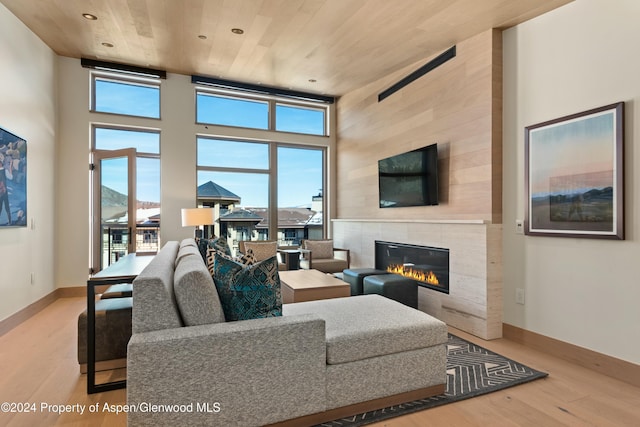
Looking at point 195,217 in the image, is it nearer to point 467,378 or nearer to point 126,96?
point 126,96

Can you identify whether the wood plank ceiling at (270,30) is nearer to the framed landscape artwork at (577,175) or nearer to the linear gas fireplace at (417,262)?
the framed landscape artwork at (577,175)

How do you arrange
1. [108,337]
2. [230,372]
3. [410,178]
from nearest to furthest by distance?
1. [230,372]
2. [108,337]
3. [410,178]

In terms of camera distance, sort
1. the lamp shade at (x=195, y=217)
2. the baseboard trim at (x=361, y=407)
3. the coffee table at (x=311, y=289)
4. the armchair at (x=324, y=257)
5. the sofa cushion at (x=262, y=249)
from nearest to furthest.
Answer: the baseboard trim at (x=361, y=407) → the coffee table at (x=311, y=289) → the lamp shade at (x=195, y=217) → the sofa cushion at (x=262, y=249) → the armchair at (x=324, y=257)

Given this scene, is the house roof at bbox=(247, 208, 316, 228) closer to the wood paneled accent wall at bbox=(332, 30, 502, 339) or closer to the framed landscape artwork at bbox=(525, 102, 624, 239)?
the wood paneled accent wall at bbox=(332, 30, 502, 339)

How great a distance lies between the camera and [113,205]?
502 cm

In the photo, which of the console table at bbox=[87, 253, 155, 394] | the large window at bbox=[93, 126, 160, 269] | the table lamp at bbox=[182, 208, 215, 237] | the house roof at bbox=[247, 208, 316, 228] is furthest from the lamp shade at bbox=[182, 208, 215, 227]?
the console table at bbox=[87, 253, 155, 394]

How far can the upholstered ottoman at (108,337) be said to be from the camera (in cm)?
246

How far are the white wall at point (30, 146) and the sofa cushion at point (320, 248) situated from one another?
3.59 m

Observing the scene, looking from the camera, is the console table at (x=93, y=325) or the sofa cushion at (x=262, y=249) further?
the sofa cushion at (x=262, y=249)

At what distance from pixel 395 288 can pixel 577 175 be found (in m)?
1.92

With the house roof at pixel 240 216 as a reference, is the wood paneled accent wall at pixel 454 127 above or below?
above

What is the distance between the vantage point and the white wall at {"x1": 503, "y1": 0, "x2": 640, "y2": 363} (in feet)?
7.84

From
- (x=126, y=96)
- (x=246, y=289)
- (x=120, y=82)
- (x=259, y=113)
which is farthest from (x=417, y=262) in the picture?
(x=120, y=82)

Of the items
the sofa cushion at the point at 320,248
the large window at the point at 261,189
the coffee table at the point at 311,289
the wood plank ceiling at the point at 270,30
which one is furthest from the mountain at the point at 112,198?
the coffee table at the point at 311,289
